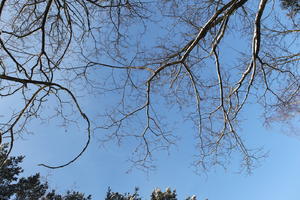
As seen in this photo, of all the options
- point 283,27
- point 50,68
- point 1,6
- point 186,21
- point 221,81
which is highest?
point 283,27

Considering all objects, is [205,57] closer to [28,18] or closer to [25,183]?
[28,18]

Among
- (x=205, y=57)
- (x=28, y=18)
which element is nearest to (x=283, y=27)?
(x=205, y=57)

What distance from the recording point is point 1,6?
2.68m

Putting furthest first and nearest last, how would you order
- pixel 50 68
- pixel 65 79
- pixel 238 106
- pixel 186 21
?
1. pixel 238 106
2. pixel 186 21
3. pixel 65 79
4. pixel 50 68

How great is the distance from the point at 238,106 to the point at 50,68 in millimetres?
3236

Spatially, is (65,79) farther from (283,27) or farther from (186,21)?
(283,27)

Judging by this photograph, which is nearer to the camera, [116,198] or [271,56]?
[271,56]

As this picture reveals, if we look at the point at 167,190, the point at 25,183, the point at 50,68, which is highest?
the point at 167,190

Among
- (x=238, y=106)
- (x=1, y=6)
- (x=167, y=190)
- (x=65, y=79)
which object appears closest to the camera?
(x=1, y=6)

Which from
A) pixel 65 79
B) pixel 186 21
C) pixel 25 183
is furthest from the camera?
pixel 25 183

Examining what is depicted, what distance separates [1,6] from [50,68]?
1.15 m

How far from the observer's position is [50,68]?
146 inches

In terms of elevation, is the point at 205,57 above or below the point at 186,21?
below

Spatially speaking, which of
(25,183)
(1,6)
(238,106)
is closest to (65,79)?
(1,6)
